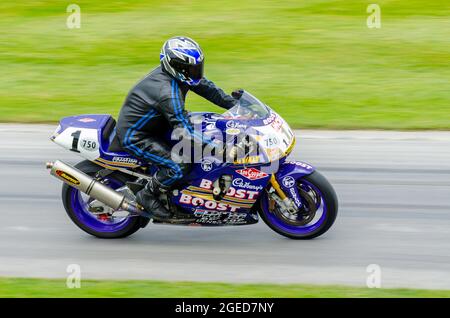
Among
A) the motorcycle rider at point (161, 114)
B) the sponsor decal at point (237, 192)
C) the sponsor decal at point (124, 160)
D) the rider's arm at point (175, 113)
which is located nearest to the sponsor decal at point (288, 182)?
the sponsor decal at point (237, 192)

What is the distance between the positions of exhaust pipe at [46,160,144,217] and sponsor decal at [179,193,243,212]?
39 centimetres

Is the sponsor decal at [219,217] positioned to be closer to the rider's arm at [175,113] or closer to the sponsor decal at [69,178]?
the rider's arm at [175,113]

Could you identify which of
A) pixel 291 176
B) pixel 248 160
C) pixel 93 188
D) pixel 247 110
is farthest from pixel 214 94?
pixel 93 188

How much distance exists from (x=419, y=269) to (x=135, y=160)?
8.52ft

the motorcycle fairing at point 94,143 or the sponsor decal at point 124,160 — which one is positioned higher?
the motorcycle fairing at point 94,143

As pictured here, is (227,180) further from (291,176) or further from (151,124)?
(151,124)

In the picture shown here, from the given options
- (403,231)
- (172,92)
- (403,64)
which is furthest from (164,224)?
(403,64)

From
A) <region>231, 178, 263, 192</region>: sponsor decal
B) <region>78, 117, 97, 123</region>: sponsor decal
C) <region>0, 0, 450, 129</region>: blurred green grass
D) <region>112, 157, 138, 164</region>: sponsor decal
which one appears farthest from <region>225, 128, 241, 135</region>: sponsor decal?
<region>0, 0, 450, 129</region>: blurred green grass

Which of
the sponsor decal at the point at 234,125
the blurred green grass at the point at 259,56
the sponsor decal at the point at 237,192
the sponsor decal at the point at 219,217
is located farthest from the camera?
the blurred green grass at the point at 259,56

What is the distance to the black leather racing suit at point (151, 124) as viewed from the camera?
8180 mm

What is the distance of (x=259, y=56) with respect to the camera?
17.6m

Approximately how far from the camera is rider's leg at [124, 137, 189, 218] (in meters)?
8.29

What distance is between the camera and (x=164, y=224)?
29.0 feet

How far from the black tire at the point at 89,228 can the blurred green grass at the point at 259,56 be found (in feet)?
15.9
